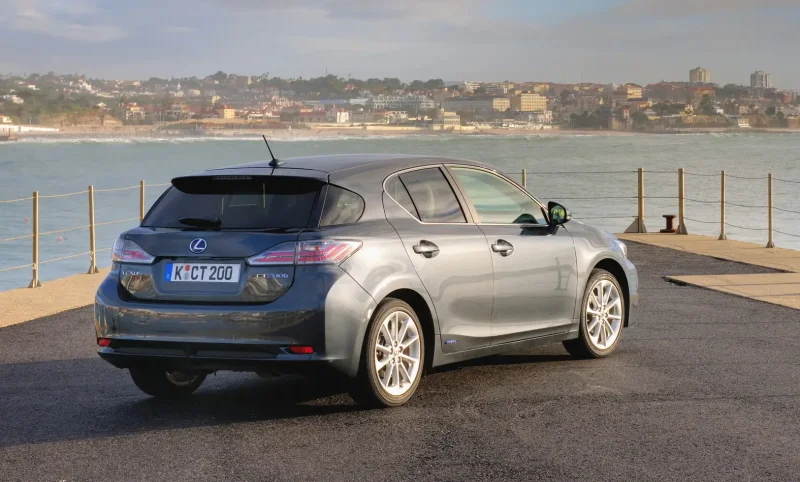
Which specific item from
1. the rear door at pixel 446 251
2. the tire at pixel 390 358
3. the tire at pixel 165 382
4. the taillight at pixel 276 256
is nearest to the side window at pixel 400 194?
the rear door at pixel 446 251

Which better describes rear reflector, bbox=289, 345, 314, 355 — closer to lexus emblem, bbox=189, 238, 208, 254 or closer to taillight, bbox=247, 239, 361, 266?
taillight, bbox=247, 239, 361, 266

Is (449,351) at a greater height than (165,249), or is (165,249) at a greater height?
(165,249)

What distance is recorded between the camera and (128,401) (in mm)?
8164

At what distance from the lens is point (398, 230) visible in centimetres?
778

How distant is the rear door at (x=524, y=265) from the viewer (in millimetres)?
8562

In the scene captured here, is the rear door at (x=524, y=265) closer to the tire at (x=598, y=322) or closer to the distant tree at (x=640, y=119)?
the tire at (x=598, y=322)

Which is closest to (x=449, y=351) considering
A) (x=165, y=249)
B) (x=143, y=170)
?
(x=165, y=249)

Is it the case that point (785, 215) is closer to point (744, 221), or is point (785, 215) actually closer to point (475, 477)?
point (744, 221)

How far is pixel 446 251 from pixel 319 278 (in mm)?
1184

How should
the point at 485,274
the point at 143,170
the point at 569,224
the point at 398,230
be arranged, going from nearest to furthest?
the point at 398,230
the point at 485,274
the point at 569,224
the point at 143,170

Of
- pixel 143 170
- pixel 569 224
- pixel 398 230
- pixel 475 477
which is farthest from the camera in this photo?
pixel 143 170

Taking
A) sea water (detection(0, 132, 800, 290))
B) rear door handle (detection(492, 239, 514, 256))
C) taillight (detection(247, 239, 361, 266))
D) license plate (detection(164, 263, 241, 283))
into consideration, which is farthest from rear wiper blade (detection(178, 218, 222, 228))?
sea water (detection(0, 132, 800, 290))

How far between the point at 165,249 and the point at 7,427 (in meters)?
1.35

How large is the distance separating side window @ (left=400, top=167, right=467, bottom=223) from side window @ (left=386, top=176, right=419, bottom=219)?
35mm
